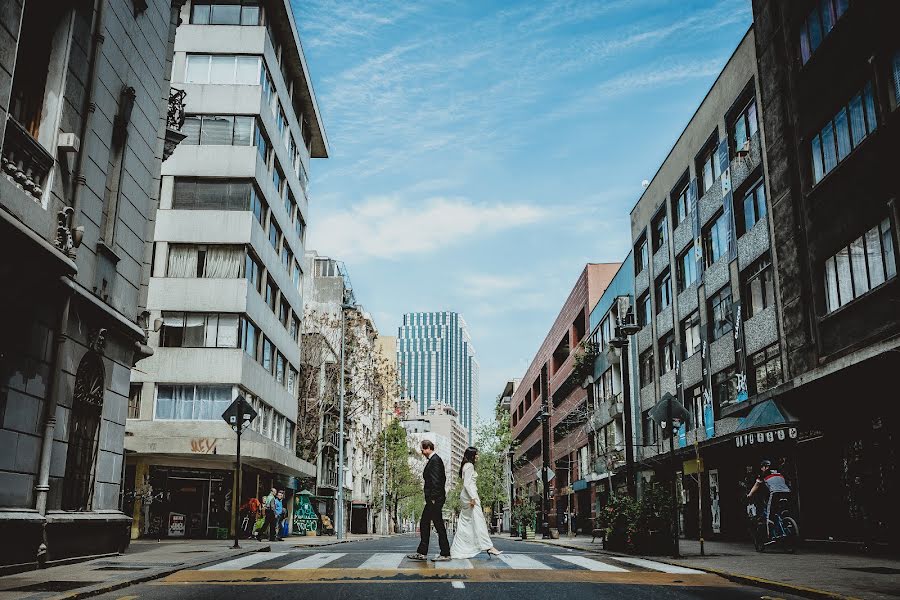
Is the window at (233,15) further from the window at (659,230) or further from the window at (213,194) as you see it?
the window at (659,230)

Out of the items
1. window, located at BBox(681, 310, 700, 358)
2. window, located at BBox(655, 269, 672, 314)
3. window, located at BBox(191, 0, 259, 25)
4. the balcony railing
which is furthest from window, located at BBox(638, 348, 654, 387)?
the balcony railing

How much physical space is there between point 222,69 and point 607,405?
→ 89.7ft

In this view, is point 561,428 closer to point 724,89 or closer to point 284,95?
point 284,95

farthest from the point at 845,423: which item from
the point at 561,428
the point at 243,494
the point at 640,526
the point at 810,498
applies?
the point at 561,428

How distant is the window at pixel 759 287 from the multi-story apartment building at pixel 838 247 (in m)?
1.84

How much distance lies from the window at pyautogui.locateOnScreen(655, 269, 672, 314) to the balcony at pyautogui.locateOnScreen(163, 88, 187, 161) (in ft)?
76.0

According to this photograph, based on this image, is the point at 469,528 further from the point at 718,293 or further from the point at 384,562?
the point at 718,293

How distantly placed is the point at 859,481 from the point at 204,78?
29.7 m

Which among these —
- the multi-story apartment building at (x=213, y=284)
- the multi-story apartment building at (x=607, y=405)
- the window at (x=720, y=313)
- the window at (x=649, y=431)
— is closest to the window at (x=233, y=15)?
the multi-story apartment building at (x=213, y=284)

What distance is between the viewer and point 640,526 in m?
16.2

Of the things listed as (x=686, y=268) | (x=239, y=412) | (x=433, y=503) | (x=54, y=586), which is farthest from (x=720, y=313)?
(x=54, y=586)

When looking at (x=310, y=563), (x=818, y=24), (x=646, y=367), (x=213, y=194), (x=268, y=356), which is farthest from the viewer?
(x=646, y=367)

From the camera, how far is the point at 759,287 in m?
25.7

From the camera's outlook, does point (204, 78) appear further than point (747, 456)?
Yes
